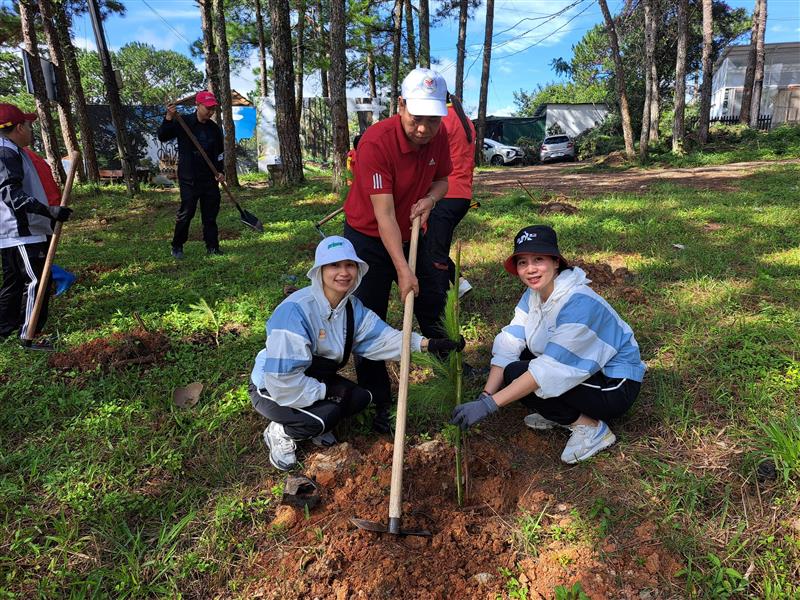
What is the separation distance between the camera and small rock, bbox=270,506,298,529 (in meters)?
2.12

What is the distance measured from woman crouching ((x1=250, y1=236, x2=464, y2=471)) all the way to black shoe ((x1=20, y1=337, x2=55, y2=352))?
6.76 feet

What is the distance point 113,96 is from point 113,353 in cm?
837

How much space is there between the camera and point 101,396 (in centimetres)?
305

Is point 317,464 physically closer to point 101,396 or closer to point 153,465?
point 153,465

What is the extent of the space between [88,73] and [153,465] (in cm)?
5075

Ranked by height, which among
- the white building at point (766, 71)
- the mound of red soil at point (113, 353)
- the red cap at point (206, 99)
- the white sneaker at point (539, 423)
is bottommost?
the white sneaker at point (539, 423)

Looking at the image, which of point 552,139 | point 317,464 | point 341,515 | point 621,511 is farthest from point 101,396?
point 552,139

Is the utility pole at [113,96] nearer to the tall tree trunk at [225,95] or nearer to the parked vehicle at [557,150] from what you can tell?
the tall tree trunk at [225,95]

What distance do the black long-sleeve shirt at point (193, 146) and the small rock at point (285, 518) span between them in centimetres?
465

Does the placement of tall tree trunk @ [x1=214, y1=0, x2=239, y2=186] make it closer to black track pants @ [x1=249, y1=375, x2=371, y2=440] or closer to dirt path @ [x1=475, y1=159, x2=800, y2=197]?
dirt path @ [x1=475, y1=159, x2=800, y2=197]

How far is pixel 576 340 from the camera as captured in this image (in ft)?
7.38

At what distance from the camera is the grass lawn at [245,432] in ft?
6.32

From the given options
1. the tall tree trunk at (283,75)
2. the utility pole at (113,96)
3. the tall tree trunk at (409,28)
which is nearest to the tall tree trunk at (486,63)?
the tall tree trunk at (409,28)

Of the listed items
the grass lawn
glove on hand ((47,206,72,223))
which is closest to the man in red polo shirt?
the grass lawn
